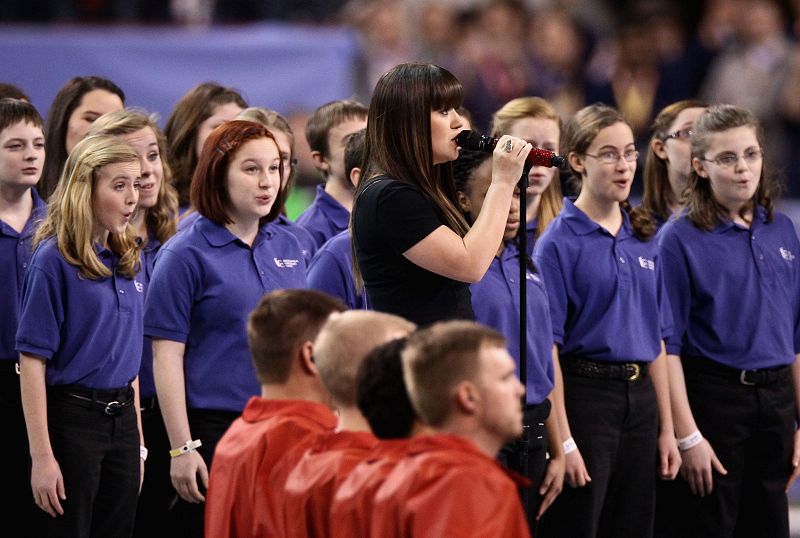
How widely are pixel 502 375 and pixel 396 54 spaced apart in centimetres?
663

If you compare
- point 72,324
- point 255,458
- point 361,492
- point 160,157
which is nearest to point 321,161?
point 160,157

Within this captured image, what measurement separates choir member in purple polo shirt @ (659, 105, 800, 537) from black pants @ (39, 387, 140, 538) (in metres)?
1.78

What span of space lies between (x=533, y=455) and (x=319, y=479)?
128cm

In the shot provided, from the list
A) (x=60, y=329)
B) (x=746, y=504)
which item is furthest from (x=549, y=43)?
(x=60, y=329)

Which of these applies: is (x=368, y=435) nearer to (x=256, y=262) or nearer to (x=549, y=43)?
(x=256, y=262)

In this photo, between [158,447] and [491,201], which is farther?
[158,447]

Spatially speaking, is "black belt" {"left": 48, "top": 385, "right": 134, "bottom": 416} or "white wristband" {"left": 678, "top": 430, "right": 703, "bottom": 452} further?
"white wristband" {"left": 678, "top": 430, "right": 703, "bottom": 452}

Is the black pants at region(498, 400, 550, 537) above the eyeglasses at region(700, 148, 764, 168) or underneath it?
underneath

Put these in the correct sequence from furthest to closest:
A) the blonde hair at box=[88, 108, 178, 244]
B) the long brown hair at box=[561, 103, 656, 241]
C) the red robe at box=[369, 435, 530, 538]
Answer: the long brown hair at box=[561, 103, 656, 241] < the blonde hair at box=[88, 108, 178, 244] < the red robe at box=[369, 435, 530, 538]

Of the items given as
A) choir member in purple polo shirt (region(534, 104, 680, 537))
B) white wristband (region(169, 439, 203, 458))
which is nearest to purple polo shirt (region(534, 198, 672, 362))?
choir member in purple polo shirt (region(534, 104, 680, 537))

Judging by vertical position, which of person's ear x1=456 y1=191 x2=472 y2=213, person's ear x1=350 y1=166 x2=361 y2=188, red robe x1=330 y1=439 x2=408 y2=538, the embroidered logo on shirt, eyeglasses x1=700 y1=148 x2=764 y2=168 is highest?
eyeglasses x1=700 y1=148 x2=764 y2=168

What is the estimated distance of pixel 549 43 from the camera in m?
9.52

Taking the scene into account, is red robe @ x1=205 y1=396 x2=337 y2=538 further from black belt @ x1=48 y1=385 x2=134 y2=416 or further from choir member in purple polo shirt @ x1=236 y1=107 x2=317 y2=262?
choir member in purple polo shirt @ x1=236 y1=107 x2=317 y2=262

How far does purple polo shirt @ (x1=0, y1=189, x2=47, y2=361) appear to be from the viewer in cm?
421
